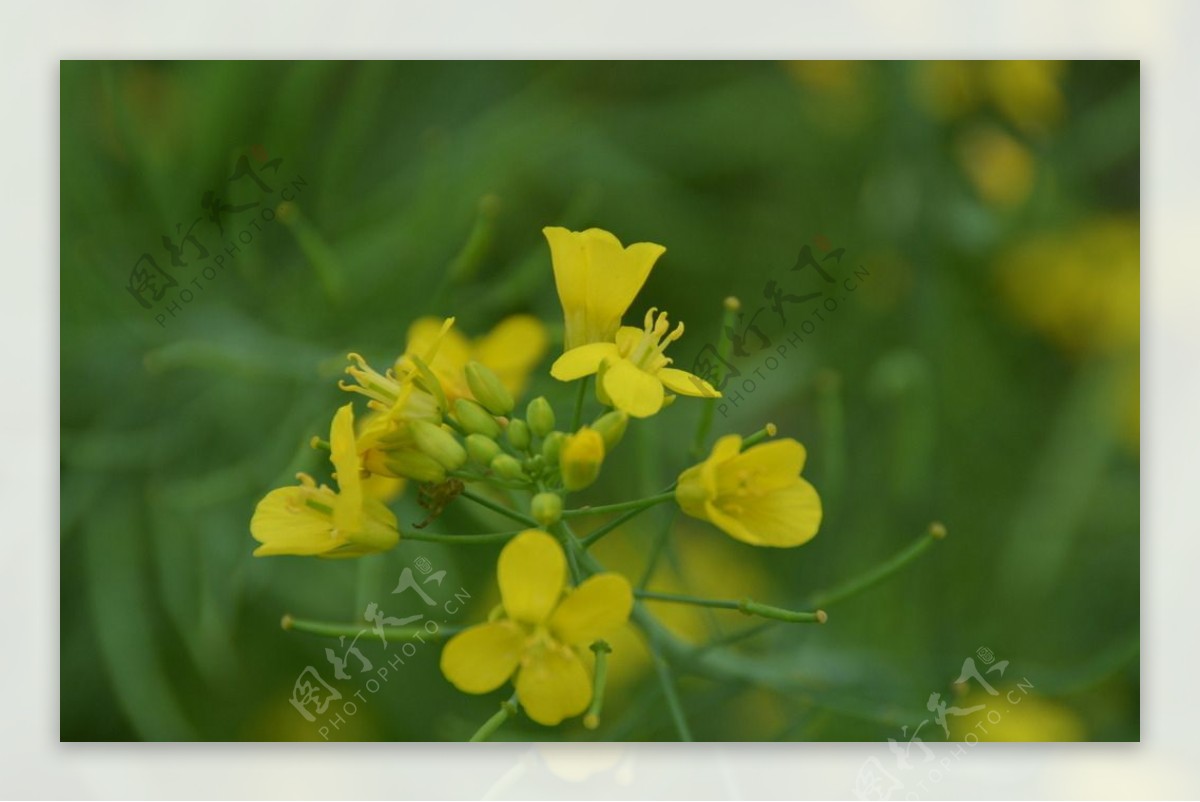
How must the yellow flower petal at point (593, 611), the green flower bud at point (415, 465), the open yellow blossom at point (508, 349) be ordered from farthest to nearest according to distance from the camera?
the open yellow blossom at point (508, 349) → the green flower bud at point (415, 465) → the yellow flower petal at point (593, 611)

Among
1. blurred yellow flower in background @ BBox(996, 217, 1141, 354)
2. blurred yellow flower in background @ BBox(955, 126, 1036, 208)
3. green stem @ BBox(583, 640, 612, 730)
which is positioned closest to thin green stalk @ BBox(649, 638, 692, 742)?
green stem @ BBox(583, 640, 612, 730)

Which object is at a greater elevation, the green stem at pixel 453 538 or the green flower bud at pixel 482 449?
the green flower bud at pixel 482 449

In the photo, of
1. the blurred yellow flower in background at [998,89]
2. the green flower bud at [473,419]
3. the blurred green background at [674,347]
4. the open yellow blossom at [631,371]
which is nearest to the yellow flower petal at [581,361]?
the open yellow blossom at [631,371]

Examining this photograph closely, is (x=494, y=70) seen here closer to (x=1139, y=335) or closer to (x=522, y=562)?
(x=522, y=562)

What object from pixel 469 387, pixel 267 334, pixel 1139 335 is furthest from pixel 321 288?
pixel 1139 335

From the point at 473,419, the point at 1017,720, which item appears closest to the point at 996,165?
the point at 1017,720

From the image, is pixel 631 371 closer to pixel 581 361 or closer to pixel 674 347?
pixel 581 361

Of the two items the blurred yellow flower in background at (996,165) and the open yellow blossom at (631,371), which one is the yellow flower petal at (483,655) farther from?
the blurred yellow flower in background at (996,165)

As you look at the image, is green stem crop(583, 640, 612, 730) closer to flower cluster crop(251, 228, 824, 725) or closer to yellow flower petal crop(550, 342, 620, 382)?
flower cluster crop(251, 228, 824, 725)
